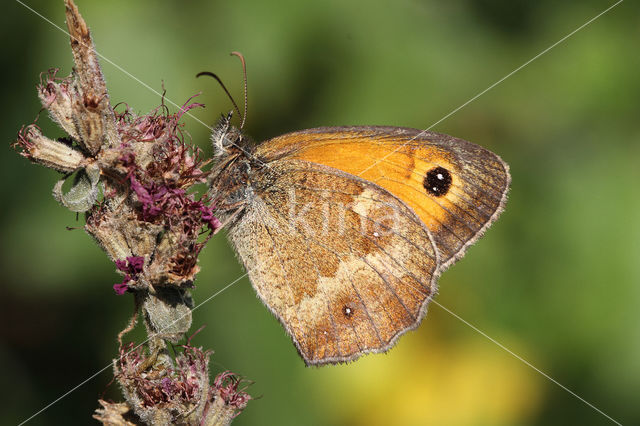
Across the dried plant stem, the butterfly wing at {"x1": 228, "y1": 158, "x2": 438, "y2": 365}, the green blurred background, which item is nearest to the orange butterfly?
the butterfly wing at {"x1": 228, "y1": 158, "x2": 438, "y2": 365}

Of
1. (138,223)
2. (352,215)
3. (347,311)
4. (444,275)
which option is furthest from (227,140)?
(444,275)

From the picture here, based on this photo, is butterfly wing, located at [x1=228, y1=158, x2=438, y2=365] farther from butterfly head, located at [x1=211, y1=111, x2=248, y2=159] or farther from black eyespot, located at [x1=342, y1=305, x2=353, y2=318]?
butterfly head, located at [x1=211, y1=111, x2=248, y2=159]

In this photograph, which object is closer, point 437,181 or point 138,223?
point 138,223

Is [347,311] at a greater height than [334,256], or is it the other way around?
[334,256]

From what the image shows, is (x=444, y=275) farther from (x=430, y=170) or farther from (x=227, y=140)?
(x=227, y=140)

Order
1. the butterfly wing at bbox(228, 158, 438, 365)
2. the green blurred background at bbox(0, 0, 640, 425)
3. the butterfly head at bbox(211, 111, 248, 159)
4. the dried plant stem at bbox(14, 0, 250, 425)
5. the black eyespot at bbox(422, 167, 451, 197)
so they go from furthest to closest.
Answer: the green blurred background at bbox(0, 0, 640, 425), the black eyespot at bbox(422, 167, 451, 197), the butterfly head at bbox(211, 111, 248, 159), the butterfly wing at bbox(228, 158, 438, 365), the dried plant stem at bbox(14, 0, 250, 425)

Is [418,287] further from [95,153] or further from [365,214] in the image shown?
[95,153]
